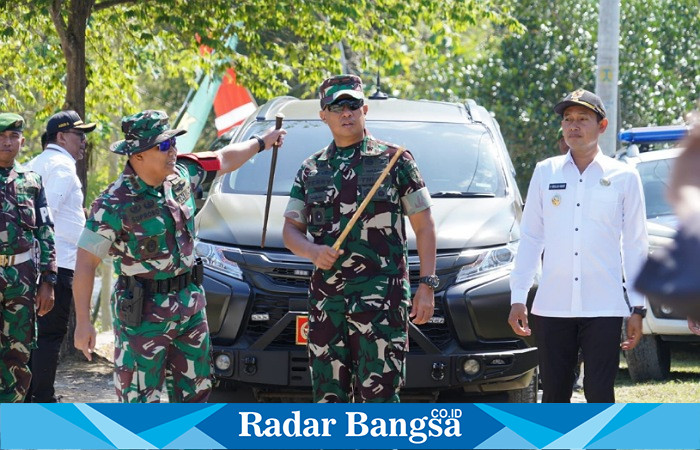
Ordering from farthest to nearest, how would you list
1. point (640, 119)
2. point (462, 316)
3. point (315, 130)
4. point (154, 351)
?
point (640, 119) < point (315, 130) < point (462, 316) < point (154, 351)

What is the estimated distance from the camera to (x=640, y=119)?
19.5 metres

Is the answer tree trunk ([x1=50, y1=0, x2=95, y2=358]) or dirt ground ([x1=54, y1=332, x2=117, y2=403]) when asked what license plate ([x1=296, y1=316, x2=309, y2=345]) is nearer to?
dirt ground ([x1=54, y1=332, x2=117, y2=403])

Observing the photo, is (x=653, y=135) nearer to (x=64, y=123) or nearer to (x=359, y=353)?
(x=64, y=123)

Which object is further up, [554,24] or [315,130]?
[554,24]

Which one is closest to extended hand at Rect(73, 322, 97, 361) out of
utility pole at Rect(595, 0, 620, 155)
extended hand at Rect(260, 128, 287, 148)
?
extended hand at Rect(260, 128, 287, 148)

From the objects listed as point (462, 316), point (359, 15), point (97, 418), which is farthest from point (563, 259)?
point (359, 15)

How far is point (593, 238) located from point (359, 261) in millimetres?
1107

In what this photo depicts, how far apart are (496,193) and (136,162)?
2.73 metres

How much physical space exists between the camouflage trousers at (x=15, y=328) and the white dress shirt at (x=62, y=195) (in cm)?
107

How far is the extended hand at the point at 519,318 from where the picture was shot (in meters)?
5.65

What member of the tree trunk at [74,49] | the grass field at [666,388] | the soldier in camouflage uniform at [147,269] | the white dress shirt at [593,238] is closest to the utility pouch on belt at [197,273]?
the soldier in camouflage uniform at [147,269]

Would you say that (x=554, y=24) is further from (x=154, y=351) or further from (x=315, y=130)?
(x=154, y=351)

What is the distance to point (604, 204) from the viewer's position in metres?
5.41

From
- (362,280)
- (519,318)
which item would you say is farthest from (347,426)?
(519,318)
